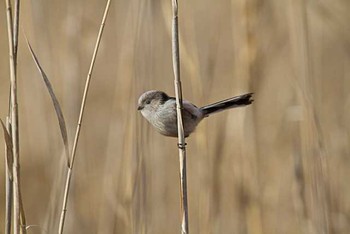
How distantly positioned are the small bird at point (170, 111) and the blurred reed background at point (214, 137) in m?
0.19

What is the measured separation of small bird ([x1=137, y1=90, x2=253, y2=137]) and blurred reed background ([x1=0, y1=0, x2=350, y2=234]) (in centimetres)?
19

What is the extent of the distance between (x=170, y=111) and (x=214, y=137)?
1.64ft

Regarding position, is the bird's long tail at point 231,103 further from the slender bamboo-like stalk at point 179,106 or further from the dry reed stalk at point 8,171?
the dry reed stalk at point 8,171

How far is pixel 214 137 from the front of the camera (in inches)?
73.2

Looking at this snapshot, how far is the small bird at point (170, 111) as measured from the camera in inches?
53.2

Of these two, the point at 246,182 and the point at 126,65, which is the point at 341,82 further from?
the point at 126,65

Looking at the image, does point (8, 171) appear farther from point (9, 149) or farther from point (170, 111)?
point (170, 111)

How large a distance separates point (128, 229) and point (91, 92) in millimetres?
1656

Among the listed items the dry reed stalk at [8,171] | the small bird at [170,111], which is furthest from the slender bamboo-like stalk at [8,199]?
the small bird at [170,111]

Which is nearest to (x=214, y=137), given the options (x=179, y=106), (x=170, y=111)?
(x=170, y=111)

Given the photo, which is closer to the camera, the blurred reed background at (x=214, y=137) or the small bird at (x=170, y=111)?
the small bird at (x=170, y=111)

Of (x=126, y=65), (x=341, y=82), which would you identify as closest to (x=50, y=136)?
(x=126, y=65)

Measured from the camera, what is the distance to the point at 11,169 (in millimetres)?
1235

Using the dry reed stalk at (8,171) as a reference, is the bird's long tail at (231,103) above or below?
above
